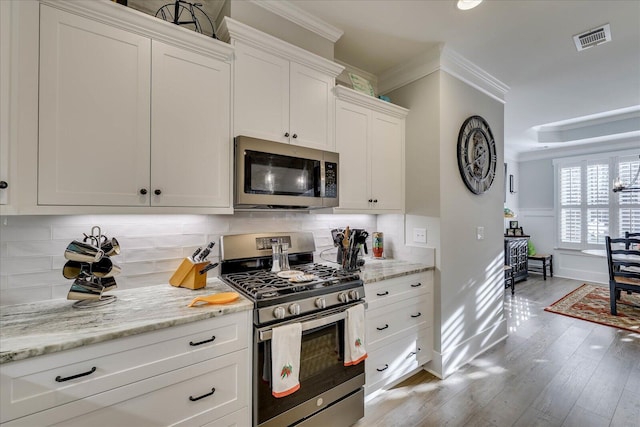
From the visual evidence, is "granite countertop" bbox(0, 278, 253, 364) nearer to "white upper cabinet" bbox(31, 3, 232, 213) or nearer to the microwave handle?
the microwave handle

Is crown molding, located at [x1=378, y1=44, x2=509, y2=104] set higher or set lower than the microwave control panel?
higher

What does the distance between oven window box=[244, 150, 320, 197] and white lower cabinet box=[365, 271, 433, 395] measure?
2.80ft

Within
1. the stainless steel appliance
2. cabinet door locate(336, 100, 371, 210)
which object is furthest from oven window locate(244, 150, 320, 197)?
the stainless steel appliance

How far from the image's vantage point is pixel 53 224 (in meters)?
1.51

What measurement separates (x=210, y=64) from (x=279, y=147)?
63 cm

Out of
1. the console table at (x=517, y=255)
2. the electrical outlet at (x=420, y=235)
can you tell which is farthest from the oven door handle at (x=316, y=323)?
the console table at (x=517, y=255)

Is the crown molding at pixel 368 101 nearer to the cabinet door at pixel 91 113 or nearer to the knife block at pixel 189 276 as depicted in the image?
the cabinet door at pixel 91 113

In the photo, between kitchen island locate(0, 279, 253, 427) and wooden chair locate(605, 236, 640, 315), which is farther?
wooden chair locate(605, 236, 640, 315)

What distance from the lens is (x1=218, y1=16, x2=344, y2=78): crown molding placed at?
178 cm

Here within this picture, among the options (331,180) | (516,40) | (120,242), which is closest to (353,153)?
(331,180)

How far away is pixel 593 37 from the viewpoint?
2355 millimetres

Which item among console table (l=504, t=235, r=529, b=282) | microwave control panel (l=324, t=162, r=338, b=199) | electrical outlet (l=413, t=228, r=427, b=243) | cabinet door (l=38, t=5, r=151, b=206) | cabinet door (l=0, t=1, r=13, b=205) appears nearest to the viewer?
cabinet door (l=0, t=1, r=13, b=205)

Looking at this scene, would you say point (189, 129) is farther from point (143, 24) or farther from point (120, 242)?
point (120, 242)

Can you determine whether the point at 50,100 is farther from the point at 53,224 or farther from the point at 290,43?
the point at 290,43
